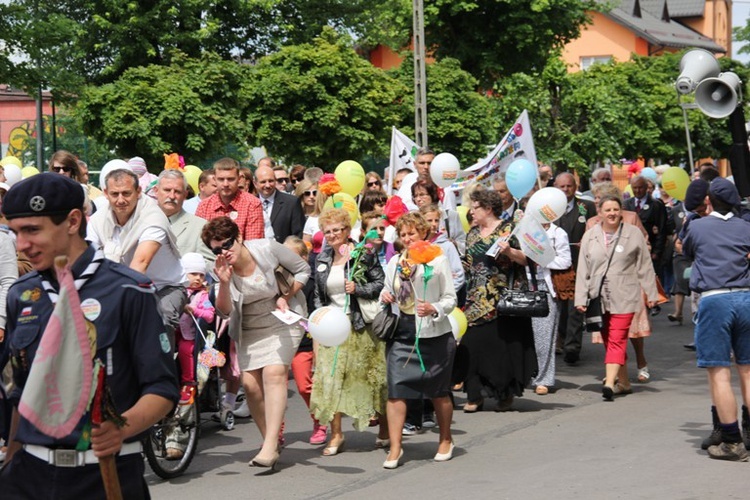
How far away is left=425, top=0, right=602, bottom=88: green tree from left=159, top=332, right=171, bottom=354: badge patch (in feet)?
128

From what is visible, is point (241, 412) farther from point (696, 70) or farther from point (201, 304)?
point (696, 70)

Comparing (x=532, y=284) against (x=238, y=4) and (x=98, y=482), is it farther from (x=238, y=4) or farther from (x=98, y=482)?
(x=238, y=4)

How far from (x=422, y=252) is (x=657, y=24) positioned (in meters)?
76.9

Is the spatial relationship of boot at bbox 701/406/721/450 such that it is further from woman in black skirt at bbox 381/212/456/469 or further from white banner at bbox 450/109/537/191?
white banner at bbox 450/109/537/191

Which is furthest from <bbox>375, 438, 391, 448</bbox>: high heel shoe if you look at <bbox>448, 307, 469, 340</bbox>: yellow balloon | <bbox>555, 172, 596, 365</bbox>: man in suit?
<bbox>555, 172, 596, 365</bbox>: man in suit

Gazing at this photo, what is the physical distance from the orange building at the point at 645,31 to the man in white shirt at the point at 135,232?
60.3 meters

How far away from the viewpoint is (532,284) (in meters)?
10.9

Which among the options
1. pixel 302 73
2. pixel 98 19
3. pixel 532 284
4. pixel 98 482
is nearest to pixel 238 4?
pixel 98 19

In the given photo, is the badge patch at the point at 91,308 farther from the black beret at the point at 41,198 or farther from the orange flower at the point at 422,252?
the orange flower at the point at 422,252

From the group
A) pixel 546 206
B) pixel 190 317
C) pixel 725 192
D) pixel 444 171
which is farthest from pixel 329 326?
pixel 444 171

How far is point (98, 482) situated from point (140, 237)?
13.9 ft

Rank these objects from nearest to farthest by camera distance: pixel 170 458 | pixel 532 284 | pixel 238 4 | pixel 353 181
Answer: pixel 170 458 → pixel 532 284 → pixel 353 181 → pixel 238 4

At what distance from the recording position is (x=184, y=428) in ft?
28.5

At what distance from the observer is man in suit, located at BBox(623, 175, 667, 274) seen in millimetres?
17766
